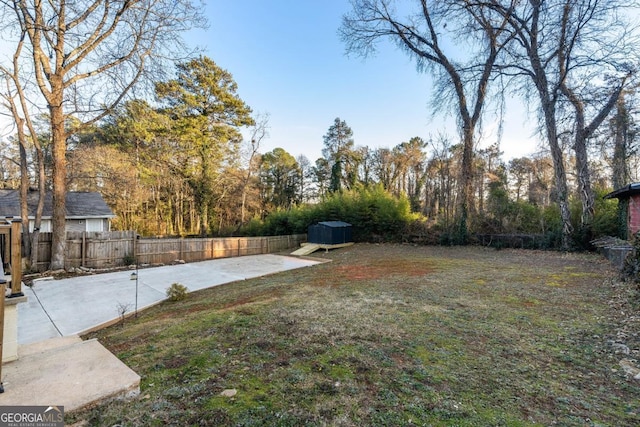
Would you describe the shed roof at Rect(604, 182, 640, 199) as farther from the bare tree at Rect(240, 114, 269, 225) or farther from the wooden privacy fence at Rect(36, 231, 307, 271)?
the bare tree at Rect(240, 114, 269, 225)

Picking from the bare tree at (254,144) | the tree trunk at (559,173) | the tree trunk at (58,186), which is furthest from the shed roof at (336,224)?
the tree trunk at (58,186)

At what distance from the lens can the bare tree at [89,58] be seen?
7.83 m

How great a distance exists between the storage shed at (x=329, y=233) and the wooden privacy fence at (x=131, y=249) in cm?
261

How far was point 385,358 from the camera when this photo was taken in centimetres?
251

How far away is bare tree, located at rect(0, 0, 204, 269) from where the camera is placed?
25.7ft

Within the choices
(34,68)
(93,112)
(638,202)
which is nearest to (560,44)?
(638,202)

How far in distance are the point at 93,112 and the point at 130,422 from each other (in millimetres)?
9814

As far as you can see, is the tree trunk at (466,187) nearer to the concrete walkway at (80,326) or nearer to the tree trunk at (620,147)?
the tree trunk at (620,147)

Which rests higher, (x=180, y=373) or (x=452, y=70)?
(x=452, y=70)

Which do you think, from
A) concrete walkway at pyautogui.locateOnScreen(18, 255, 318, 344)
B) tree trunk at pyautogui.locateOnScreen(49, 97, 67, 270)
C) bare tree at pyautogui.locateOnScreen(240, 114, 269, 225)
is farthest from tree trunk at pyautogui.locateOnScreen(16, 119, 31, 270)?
bare tree at pyautogui.locateOnScreen(240, 114, 269, 225)

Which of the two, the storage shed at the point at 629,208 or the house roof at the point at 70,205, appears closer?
the storage shed at the point at 629,208

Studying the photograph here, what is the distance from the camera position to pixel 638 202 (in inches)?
320

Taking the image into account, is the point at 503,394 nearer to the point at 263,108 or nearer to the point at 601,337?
the point at 601,337

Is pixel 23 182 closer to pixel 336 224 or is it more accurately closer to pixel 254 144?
pixel 336 224
